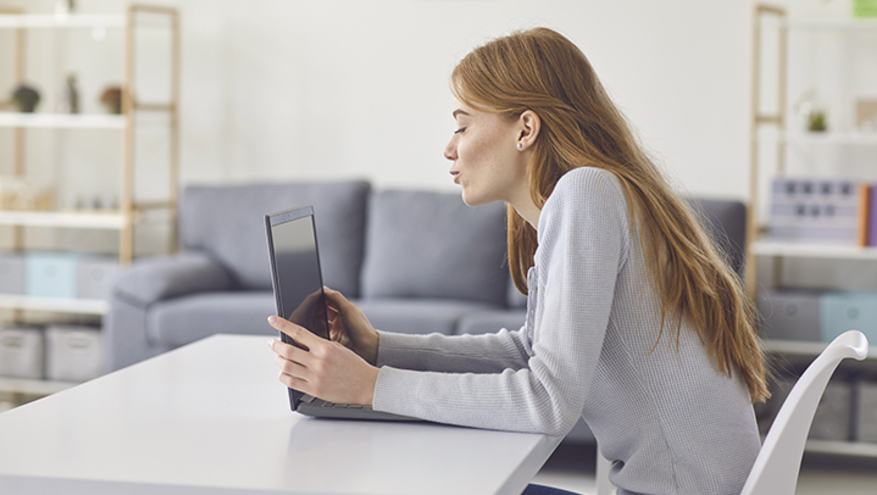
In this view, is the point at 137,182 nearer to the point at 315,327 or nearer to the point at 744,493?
the point at 315,327

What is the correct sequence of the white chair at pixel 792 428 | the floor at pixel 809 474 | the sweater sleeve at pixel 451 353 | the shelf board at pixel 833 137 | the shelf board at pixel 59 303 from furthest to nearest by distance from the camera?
the shelf board at pixel 59 303
the shelf board at pixel 833 137
the floor at pixel 809 474
the sweater sleeve at pixel 451 353
the white chair at pixel 792 428

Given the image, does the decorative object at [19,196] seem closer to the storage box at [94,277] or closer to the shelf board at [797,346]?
the storage box at [94,277]

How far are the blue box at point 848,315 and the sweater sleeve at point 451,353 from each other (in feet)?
6.50

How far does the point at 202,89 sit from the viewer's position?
159 inches

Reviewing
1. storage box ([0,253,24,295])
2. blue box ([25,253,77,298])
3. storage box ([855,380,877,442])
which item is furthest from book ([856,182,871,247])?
storage box ([0,253,24,295])

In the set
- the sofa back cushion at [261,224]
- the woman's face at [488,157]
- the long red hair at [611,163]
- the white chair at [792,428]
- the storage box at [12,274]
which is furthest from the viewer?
the storage box at [12,274]

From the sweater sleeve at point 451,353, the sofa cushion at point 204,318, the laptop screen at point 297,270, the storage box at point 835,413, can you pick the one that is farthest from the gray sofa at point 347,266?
the laptop screen at point 297,270

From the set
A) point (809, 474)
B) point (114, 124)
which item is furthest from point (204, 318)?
point (809, 474)

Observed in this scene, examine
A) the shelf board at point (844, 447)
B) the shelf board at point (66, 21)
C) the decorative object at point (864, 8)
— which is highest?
the shelf board at point (66, 21)

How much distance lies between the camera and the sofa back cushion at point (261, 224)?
348 cm

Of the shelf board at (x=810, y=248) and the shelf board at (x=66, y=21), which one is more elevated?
the shelf board at (x=66, y=21)

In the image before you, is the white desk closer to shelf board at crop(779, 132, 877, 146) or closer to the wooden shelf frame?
shelf board at crop(779, 132, 877, 146)

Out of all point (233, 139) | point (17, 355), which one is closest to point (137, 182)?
point (233, 139)

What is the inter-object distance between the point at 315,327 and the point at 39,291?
2.87 metres
